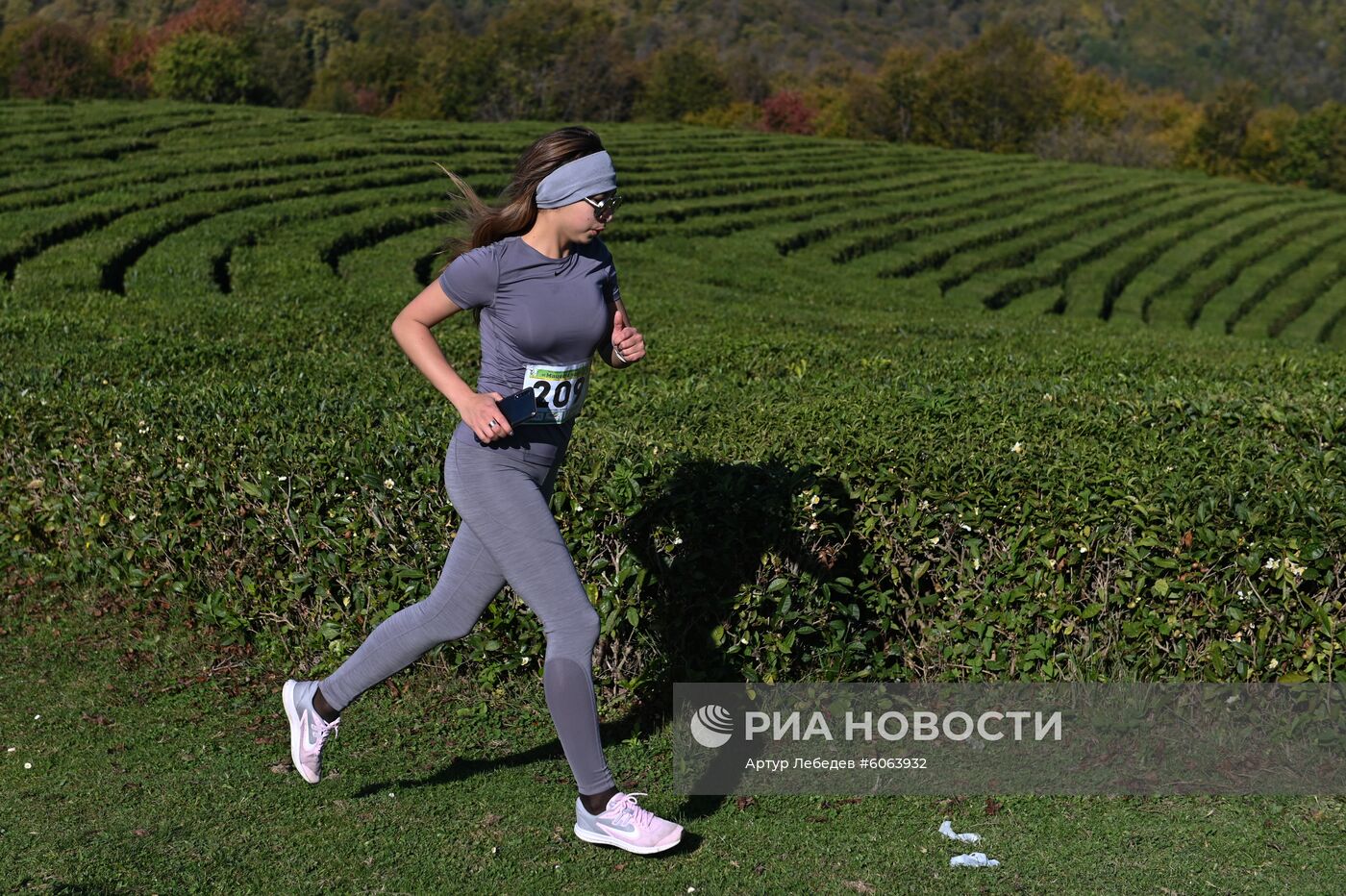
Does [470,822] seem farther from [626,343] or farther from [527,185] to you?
[527,185]

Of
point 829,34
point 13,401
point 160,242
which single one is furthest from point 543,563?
point 829,34

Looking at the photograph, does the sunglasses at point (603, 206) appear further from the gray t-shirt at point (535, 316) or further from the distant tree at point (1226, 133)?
the distant tree at point (1226, 133)

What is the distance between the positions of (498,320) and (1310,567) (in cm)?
275

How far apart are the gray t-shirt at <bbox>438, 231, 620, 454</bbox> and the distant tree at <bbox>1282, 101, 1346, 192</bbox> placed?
256ft

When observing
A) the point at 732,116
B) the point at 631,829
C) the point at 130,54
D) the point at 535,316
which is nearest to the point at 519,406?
the point at 535,316

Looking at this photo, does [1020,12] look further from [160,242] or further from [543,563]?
[543,563]

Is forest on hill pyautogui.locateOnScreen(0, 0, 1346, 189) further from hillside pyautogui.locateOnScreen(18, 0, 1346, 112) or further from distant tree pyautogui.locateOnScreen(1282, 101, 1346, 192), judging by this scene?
hillside pyautogui.locateOnScreen(18, 0, 1346, 112)

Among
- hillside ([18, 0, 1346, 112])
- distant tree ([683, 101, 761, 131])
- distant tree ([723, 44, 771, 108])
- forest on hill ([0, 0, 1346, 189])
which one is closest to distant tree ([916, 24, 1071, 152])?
forest on hill ([0, 0, 1346, 189])

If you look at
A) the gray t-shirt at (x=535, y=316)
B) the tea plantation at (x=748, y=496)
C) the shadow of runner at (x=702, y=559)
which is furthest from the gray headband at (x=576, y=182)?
the shadow of runner at (x=702, y=559)

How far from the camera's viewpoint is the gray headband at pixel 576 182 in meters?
3.35

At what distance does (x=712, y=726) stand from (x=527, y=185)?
6.41 feet

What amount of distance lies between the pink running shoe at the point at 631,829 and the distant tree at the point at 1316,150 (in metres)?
78.1

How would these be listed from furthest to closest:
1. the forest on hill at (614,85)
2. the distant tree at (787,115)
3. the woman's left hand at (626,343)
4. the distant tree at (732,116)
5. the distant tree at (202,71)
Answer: the distant tree at (787,115)
the distant tree at (732,116)
the forest on hill at (614,85)
the distant tree at (202,71)
the woman's left hand at (626,343)

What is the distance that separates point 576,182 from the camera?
11.0ft
